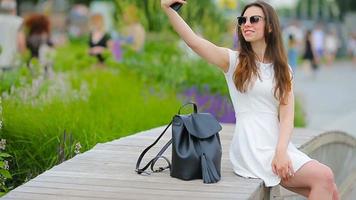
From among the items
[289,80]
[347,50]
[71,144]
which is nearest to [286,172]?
[289,80]

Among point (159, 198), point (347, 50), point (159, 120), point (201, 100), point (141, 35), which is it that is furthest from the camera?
point (347, 50)

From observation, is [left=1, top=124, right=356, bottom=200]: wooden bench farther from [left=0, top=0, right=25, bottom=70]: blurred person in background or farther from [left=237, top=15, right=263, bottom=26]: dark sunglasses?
[left=0, top=0, right=25, bottom=70]: blurred person in background

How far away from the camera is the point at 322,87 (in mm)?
23531

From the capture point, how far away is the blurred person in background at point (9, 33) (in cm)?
1253

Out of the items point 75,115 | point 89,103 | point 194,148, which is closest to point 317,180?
point 194,148

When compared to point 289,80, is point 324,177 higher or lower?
lower

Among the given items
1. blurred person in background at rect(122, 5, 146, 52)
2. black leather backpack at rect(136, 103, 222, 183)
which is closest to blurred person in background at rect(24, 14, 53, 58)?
blurred person in background at rect(122, 5, 146, 52)

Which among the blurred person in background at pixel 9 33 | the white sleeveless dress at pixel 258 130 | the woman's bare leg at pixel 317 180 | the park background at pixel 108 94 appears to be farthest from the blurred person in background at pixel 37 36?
the woman's bare leg at pixel 317 180

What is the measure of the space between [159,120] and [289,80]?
3342mm

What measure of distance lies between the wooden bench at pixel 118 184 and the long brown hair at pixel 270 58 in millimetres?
548

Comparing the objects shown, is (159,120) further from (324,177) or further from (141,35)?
(141,35)

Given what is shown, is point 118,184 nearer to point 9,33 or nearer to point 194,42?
point 194,42

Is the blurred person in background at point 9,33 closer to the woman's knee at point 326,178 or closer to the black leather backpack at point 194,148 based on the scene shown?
the black leather backpack at point 194,148

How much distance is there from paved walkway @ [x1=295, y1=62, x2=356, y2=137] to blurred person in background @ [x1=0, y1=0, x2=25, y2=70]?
14.2 feet
